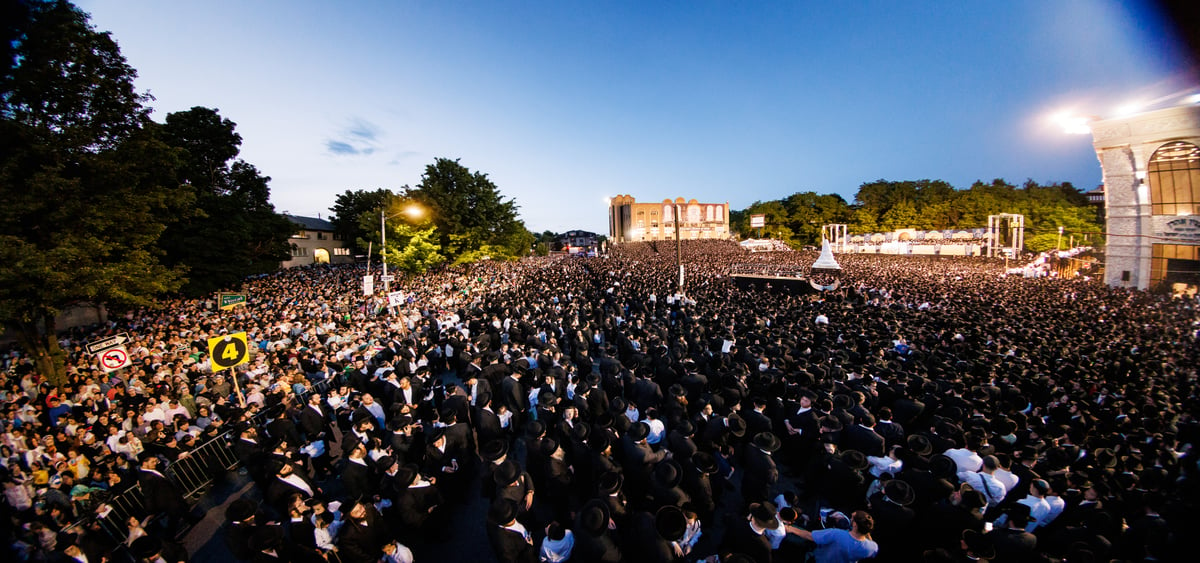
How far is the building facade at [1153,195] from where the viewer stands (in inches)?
715

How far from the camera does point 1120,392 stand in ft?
24.4

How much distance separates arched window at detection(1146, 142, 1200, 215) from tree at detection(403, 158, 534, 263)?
120 ft

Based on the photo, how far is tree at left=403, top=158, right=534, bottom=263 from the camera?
2478cm

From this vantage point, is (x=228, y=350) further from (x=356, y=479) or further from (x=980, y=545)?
(x=980, y=545)

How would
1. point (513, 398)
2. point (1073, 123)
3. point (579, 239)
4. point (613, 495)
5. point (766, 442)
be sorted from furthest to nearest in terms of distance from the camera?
point (579, 239)
point (1073, 123)
point (513, 398)
point (766, 442)
point (613, 495)

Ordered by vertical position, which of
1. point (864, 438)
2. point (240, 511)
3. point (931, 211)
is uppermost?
point (931, 211)

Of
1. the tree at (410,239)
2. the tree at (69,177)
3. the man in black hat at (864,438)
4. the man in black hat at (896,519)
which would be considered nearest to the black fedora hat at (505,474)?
the man in black hat at (896,519)

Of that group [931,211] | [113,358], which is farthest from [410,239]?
[931,211]

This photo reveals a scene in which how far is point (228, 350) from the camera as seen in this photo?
7.05 meters

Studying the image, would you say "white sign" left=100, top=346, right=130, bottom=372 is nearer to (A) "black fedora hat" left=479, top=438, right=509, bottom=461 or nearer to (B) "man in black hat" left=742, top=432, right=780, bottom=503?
(A) "black fedora hat" left=479, top=438, right=509, bottom=461

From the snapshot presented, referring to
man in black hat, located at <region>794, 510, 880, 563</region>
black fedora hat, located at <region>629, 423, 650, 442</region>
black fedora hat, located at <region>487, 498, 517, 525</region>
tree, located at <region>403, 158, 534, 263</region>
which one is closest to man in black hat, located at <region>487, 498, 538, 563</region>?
black fedora hat, located at <region>487, 498, 517, 525</region>

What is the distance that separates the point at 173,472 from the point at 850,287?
81.4 feet

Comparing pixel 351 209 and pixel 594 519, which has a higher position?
pixel 351 209

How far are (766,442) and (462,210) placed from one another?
24635mm
